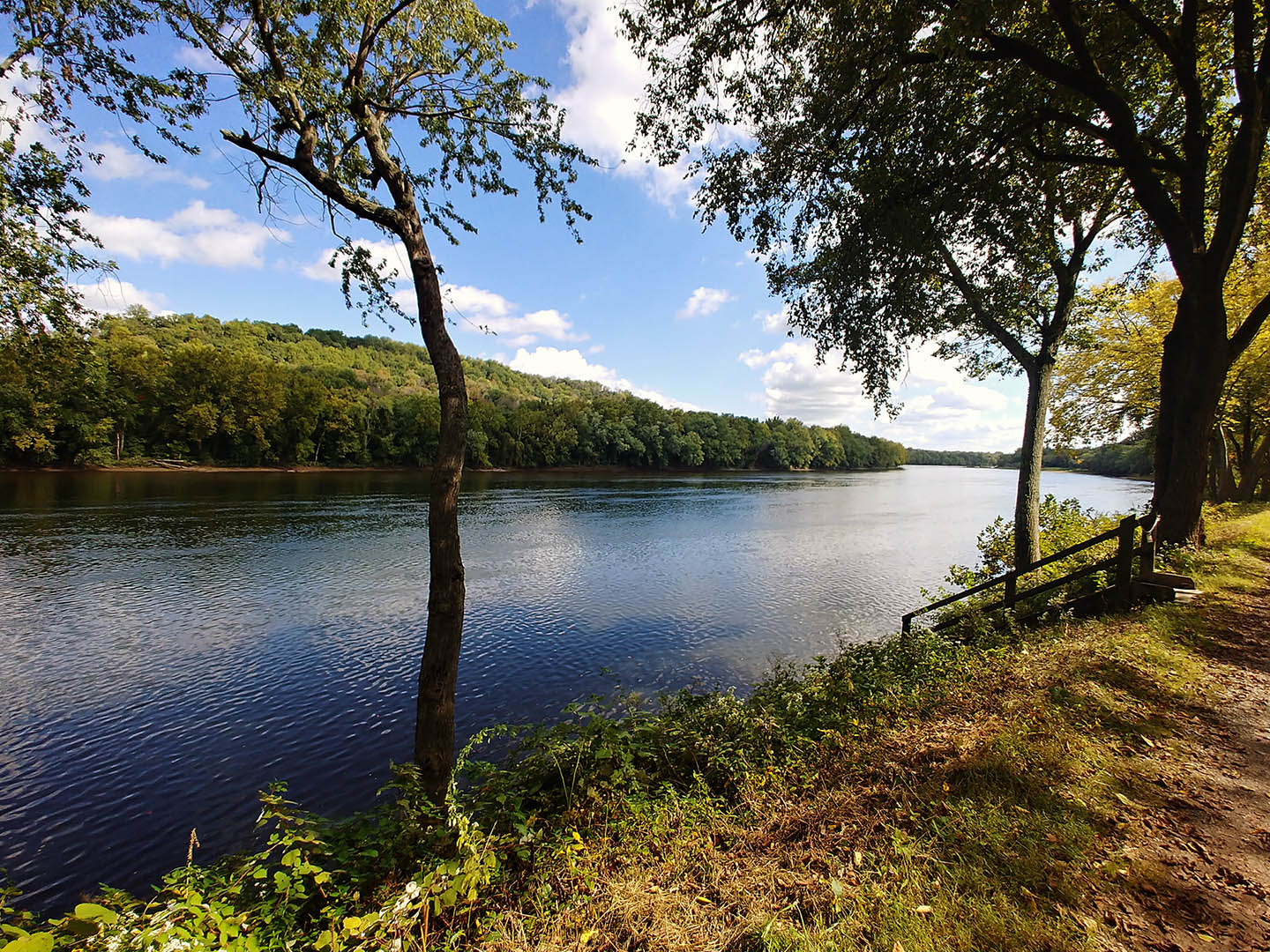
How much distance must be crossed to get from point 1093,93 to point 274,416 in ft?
267

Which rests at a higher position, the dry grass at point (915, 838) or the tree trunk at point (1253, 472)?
the tree trunk at point (1253, 472)

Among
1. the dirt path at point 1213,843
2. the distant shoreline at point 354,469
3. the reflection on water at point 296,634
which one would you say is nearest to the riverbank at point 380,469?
the distant shoreline at point 354,469

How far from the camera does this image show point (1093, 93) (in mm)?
7938

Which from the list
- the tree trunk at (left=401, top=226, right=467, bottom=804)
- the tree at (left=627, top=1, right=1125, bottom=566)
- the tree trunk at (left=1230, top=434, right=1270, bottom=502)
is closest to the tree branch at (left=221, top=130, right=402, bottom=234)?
the tree trunk at (left=401, top=226, right=467, bottom=804)

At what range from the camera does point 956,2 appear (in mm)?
5750

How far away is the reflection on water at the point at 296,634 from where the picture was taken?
7.97 m

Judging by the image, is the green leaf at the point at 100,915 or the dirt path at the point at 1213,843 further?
the dirt path at the point at 1213,843

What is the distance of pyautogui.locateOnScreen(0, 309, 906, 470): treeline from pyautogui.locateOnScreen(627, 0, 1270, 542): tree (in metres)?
12.4

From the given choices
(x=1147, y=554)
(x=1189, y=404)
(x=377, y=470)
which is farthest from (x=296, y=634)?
(x=377, y=470)

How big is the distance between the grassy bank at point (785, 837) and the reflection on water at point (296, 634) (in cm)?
211

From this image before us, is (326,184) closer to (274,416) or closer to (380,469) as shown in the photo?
(274,416)

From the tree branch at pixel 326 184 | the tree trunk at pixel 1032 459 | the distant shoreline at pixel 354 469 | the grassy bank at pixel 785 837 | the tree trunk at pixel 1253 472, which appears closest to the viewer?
the grassy bank at pixel 785 837

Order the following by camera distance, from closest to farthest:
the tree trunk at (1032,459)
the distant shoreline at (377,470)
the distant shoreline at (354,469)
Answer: the tree trunk at (1032,459), the distant shoreline at (354,469), the distant shoreline at (377,470)

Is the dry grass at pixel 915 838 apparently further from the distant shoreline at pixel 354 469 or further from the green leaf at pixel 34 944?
the distant shoreline at pixel 354 469
